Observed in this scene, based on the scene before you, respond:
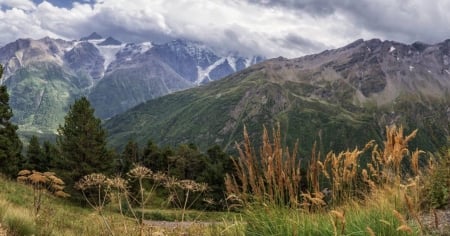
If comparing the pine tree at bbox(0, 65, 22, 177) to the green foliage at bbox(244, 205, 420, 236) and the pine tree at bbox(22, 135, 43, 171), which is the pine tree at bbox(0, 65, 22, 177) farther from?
the green foliage at bbox(244, 205, 420, 236)

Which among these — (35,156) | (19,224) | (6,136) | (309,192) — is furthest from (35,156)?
(309,192)

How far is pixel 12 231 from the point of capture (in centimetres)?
850

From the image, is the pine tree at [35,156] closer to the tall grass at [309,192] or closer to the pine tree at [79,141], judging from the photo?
the pine tree at [79,141]

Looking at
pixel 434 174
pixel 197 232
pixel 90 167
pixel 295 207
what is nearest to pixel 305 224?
pixel 295 207

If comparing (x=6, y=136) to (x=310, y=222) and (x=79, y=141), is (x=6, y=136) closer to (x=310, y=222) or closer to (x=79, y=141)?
(x=79, y=141)

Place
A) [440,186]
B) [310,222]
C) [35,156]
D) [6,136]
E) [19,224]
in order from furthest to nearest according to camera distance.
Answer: [35,156], [6,136], [440,186], [19,224], [310,222]

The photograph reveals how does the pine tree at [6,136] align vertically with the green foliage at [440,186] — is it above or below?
above

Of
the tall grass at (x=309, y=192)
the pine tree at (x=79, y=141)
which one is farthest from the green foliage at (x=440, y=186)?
the pine tree at (x=79, y=141)

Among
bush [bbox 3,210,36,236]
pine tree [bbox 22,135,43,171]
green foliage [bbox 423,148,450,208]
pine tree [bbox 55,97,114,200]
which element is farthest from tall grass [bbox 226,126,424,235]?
pine tree [bbox 22,135,43,171]

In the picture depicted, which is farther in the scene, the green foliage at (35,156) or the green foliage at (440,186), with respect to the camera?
the green foliage at (35,156)

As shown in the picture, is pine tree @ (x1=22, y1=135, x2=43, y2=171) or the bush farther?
pine tree @ (x1=22, y1=135, x2=43, y2=171)

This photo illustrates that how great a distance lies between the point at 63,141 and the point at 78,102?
462 cm

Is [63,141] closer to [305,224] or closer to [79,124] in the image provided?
[79,124]

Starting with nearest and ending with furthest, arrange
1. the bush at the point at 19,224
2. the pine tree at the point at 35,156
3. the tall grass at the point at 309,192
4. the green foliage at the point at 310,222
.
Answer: the green foliage at the point at 310,222 < the tall grass at the point at 309,192 < the bush at the point at 19,224 < the pine tree at the point at 35,156
